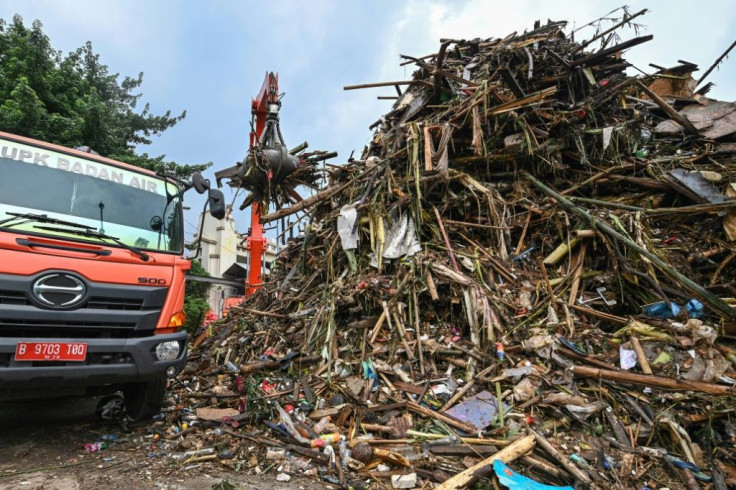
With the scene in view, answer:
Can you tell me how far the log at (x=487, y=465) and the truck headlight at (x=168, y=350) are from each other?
275 centimetres

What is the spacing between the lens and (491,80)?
675cm

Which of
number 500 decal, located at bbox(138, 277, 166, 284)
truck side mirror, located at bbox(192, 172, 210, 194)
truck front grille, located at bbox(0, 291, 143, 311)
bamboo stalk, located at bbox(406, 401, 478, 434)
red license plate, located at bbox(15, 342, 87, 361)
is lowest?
bamboo stalk, located at bbox(406, 401, 478, 434)

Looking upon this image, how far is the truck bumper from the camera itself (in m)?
3.13

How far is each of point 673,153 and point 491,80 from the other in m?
3.32

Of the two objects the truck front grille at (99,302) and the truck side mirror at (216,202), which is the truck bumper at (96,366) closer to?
the truck front grille at (99,302)

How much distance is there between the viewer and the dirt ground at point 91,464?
3.10m

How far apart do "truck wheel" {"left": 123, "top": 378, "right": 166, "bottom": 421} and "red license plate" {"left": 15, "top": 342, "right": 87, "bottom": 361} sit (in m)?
0.85

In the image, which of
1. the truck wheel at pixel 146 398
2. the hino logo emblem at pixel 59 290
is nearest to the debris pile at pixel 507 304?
the truck wheel at pixel 146 398

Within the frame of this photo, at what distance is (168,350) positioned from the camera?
12.7 feet

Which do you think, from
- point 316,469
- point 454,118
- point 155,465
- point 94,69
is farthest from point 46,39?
point 316,469

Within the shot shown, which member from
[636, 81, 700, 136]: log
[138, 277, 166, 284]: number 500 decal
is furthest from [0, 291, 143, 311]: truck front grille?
[636, 81, 700, 136]: log

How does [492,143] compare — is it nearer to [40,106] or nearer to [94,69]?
[40,106]

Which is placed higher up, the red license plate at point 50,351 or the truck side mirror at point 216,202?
the truck side mirror at point 216,202

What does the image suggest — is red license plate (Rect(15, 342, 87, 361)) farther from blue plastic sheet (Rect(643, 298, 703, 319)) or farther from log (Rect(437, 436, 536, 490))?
blue plastic sheet (Rect(643, 298, 703, 319))
